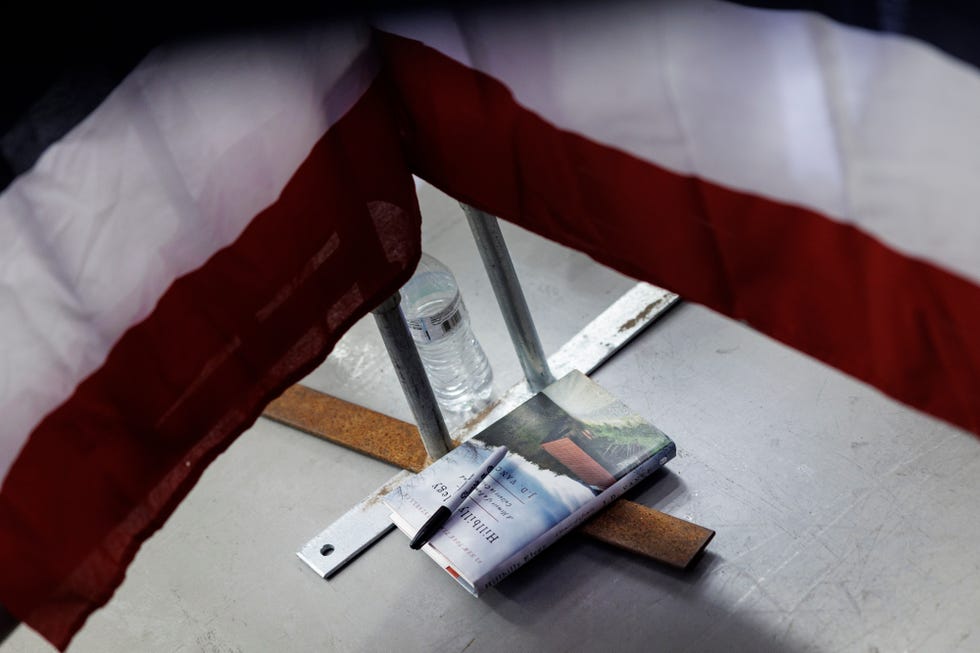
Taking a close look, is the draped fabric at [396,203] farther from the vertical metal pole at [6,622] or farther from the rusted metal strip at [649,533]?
the rusted metal strip at [649,533]

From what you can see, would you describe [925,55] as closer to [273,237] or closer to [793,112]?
[793,112]

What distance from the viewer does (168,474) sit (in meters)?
1.01

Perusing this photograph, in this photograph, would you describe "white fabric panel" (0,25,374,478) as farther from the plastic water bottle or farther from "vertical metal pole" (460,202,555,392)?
the plastic water bottle

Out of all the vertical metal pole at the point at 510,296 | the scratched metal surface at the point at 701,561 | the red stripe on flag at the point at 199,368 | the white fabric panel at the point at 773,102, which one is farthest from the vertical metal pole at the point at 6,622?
the vertical metal pole at the point at 510,296

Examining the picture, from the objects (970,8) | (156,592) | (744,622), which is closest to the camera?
(970,8)

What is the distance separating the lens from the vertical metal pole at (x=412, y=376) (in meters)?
1.31

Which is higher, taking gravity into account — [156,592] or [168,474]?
[168,474]

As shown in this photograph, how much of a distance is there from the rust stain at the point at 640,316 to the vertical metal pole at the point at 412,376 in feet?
0.95

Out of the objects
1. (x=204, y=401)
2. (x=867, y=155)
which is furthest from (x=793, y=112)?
(x=204, y=401)

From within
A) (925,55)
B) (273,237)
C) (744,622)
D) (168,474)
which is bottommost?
(744,622)

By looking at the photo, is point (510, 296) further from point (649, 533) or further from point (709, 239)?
point (709, 239)

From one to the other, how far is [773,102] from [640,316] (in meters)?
0.82

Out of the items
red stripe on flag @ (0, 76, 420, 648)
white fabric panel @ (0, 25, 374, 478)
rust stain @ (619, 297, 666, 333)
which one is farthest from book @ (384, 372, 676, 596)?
Result: white fabric panel @ (0, 25, 374, 478)

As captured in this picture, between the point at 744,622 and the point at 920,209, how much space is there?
0.59 meters
